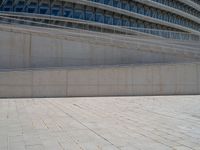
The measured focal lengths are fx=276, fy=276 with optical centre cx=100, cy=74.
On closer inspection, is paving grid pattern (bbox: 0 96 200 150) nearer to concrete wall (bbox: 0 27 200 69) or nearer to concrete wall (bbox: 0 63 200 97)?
concrete wall (bbox: 0 63 200 97)

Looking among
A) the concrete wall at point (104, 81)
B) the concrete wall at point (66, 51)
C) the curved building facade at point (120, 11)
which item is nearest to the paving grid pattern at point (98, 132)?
the concrete wall at point (104, 81)

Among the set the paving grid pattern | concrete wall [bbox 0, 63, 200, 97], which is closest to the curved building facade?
concrete wall [bbox 0, 63, 200, 97]

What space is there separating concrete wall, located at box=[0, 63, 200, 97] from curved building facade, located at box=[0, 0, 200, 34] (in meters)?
19.7

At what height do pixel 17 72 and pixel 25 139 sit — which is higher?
pixel 17 72

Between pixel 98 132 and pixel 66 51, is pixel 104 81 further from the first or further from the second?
pixel 98 132

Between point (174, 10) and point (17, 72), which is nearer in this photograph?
point (17, 72)

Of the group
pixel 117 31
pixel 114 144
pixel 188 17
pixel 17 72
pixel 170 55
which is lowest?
pixel 114 144

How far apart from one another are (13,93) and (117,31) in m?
25.4

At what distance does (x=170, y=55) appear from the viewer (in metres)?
23.2

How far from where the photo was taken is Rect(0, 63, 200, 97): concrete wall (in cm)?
1692

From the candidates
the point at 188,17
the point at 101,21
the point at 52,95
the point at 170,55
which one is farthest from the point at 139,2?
the point at 52,95

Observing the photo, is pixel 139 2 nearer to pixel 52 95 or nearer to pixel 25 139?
pixel 52 95

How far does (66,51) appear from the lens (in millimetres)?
20094

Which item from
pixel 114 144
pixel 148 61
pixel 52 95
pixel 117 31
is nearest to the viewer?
pixel 114 144
